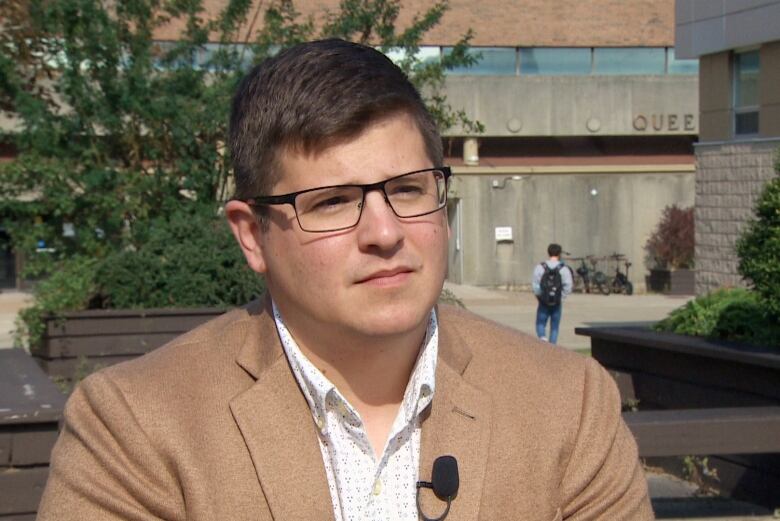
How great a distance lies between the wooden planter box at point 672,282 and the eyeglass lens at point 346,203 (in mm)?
26388

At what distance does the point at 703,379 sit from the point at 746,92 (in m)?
10.7

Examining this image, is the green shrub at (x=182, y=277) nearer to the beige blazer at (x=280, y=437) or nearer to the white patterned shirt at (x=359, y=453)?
the beige blazer at (x=280, y=437)

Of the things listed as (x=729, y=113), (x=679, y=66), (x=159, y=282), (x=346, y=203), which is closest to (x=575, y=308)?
(x=729, y=113)

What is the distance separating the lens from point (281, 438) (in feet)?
7.32

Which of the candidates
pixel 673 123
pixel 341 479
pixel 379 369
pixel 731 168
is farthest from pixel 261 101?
pixel 673 123

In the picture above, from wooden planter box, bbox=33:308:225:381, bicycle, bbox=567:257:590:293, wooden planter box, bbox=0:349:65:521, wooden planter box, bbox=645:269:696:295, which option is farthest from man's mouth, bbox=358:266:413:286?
bicycle, bbox=567:257:590:293

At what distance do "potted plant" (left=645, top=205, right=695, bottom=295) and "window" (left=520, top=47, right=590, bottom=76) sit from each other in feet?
17.5

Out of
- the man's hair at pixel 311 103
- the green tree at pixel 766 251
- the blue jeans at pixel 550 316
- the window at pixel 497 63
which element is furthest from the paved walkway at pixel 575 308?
the man's hair at pixel 311 103

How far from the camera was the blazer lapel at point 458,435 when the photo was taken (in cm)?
225

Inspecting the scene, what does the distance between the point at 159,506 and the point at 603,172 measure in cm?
2985

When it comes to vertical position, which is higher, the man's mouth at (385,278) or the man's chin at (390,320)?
the man's mouth at (385,278)

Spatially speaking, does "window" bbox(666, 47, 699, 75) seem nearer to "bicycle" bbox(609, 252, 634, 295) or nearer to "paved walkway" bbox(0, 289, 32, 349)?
"bicycle" bbox(609, 252, 634, 295)

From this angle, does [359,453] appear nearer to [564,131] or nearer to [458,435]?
[458,435]

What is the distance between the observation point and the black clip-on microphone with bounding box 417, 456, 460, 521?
2.23 meters
